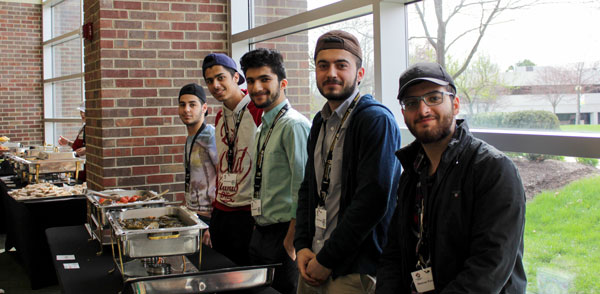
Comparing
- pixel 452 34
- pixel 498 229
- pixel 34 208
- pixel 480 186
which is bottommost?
pixel 34 208

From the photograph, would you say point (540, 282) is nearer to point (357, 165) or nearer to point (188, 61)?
point (357, 165)

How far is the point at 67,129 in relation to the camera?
963 centimetres

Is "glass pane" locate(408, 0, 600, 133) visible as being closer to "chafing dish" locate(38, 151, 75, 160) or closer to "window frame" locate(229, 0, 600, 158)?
"window frame" locate(229, 0, 600, 158)

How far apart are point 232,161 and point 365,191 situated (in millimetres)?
1149

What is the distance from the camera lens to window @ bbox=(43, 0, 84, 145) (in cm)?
923

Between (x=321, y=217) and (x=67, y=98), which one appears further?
(x=67, y=98)

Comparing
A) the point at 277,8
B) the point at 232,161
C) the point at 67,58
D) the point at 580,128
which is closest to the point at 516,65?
the point at 580,128

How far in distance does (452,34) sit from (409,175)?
108cm

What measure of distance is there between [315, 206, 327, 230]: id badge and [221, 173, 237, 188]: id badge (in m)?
0.82

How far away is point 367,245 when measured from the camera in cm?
201

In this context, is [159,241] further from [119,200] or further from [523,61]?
[523,61]

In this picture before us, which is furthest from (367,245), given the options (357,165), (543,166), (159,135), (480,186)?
(159,135)

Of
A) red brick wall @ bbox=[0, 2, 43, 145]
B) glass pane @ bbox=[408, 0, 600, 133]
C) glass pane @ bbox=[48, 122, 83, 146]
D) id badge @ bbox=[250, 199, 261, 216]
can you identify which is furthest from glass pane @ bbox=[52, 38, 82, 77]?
glass pane @ bbox=[408, 0, 600, 133]

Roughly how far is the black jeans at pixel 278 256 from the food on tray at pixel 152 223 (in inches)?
14.3
